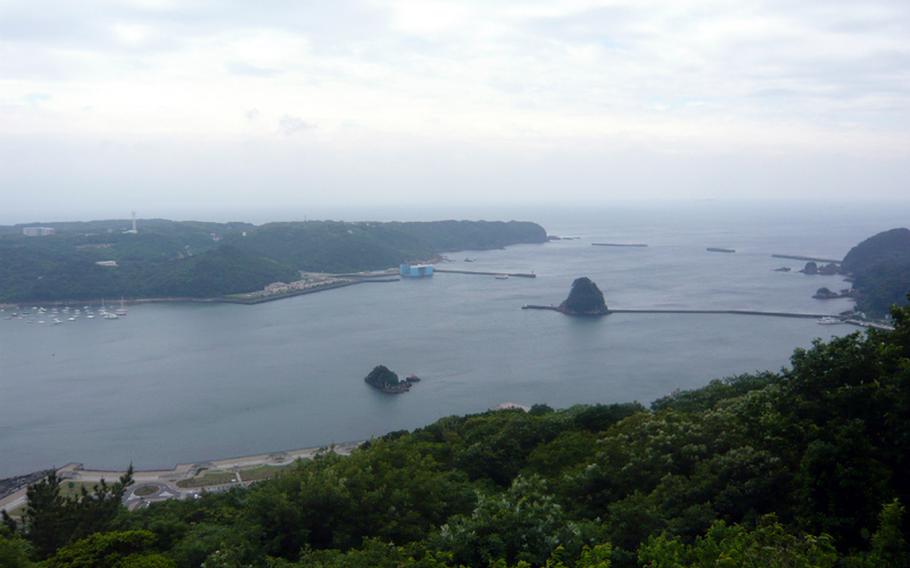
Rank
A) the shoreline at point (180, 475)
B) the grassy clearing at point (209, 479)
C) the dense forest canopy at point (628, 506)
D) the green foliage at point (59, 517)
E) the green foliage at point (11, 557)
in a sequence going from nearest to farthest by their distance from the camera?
1. the dense forest canopy at point (628, 506)
2. the green foliage at point (11, 557)
3. the green foliage at point (59, 517)
4. the shoreline at point (180, 475)
5. the grassy clearing at point (209, 479)

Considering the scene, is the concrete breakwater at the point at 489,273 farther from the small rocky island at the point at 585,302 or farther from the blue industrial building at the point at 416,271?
the small rocky island at the point at 585,302

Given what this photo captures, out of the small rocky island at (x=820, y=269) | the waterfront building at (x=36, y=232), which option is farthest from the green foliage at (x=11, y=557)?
the waterfront building at (x=36, y=232)

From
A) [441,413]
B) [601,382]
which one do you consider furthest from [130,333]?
[601,382]

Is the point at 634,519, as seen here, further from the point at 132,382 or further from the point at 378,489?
the point at 132,382

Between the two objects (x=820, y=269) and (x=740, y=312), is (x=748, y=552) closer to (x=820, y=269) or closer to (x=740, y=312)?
(x=740, y=312)

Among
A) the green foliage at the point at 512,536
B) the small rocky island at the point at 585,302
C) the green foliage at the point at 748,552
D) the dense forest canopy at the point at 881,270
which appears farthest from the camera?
the small rocky island at the point at 585,302

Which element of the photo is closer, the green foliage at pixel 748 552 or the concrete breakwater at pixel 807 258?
the green foliage at pixel 748 552

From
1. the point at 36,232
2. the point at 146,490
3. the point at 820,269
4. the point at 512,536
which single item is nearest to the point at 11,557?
the point at 512,536
